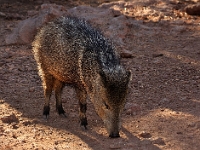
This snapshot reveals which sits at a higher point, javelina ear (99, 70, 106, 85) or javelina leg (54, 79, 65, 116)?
javelina ear (99, 70, 106, 85)

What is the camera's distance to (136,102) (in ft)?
19.5

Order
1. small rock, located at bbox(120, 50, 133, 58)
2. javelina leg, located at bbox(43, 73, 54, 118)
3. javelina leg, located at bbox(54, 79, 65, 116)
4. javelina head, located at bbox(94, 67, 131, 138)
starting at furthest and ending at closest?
small rock, located at bbox(120, 50, 133, 58), javelina leg, located at bbox(54, 79, 65, 116), javelina leg, located at bbox(43, 73, 54, 118), javelina head, located at bbox(94, 67, 131, 138)

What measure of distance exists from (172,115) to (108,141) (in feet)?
3.29

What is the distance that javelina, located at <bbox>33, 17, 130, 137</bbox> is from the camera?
4.54 metres

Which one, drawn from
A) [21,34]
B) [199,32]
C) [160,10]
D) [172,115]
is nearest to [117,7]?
[160,10]

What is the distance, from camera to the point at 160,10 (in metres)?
10.1

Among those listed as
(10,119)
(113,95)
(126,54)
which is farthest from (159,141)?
(126,54)

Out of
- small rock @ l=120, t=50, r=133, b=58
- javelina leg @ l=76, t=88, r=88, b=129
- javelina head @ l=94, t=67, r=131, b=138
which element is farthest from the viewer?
small rock @ l=120, t=50, r=133, b=58

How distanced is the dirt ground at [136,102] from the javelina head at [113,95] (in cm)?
23

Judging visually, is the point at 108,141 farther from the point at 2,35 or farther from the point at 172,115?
the point at 2,35

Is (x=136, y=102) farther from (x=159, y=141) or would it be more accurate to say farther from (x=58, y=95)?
(x=159, y=141)

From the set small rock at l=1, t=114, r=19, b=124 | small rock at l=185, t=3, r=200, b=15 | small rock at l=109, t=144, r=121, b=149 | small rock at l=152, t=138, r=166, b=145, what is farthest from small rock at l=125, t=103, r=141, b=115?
small rock at l=185, t=3, r=200, b=15

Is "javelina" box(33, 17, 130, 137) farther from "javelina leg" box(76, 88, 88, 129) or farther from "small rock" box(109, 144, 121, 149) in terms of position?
"small rock" box(109, 144, 121, 149)

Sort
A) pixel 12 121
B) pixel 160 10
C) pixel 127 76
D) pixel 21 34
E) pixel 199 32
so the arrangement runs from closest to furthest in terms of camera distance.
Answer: pixel 127 76, pixel 12 121, pixel 21 34, pixel 199 32, pixel 160 10
